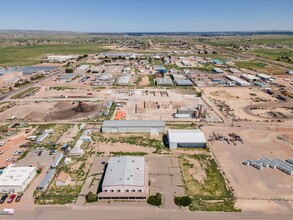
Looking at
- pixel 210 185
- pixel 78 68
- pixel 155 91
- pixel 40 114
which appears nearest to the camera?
pixel 210 185

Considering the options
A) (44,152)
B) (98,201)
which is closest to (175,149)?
(98,201)

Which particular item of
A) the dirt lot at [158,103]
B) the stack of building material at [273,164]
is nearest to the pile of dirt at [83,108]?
the dirt lot at [158,103]

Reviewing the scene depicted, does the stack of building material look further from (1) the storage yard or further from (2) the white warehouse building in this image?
(2) the white warehouse building

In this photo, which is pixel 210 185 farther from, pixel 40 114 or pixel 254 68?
pixel 254 68

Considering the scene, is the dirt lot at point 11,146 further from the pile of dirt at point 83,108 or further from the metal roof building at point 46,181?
the pile of dirt at point 83,108

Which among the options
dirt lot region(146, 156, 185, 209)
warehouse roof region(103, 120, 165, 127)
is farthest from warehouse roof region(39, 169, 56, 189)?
warehouse roof region(103, 120, 165, 127)

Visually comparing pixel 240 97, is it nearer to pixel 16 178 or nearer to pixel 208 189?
pixel 208 189

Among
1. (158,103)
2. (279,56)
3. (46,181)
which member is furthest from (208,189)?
(279,56)
